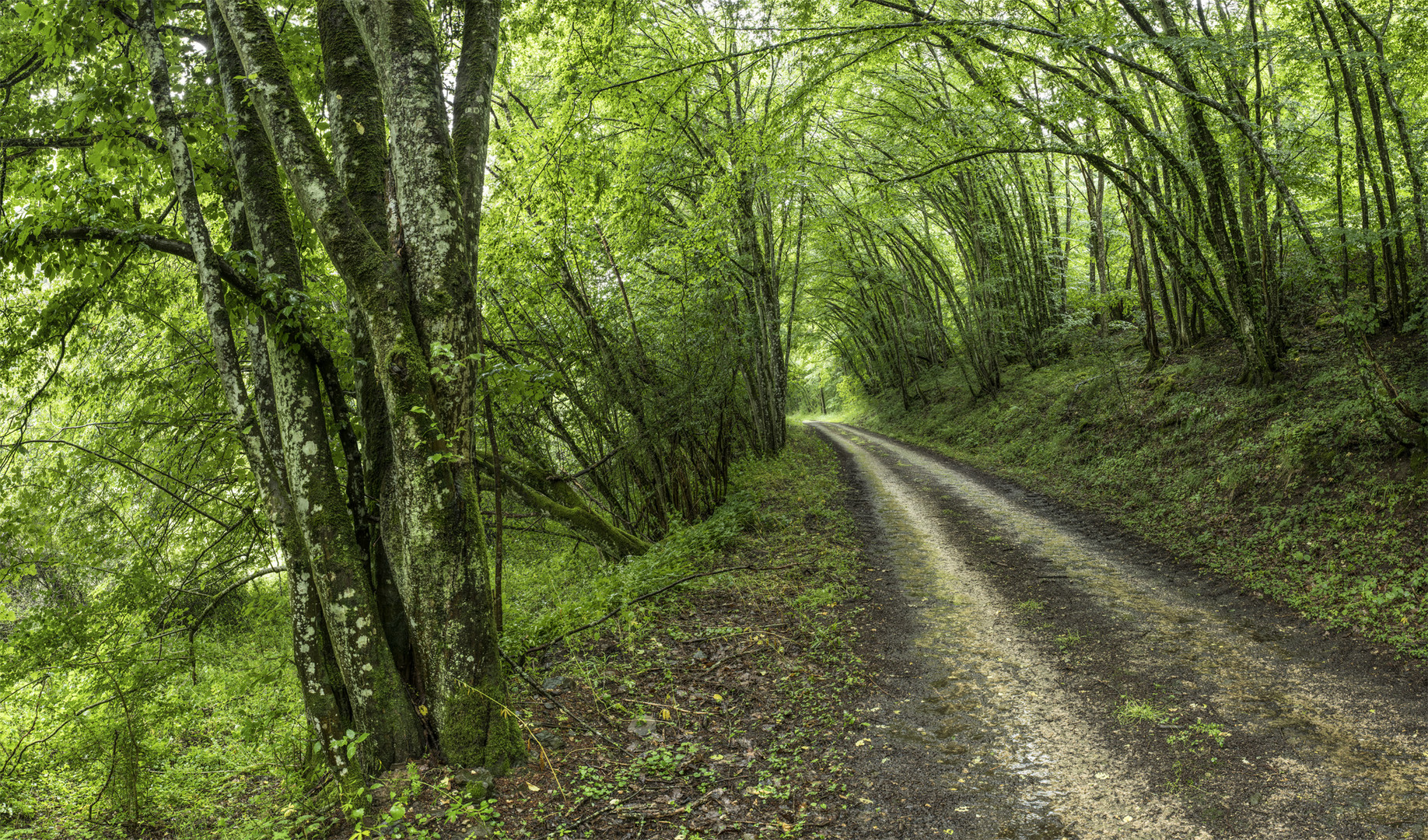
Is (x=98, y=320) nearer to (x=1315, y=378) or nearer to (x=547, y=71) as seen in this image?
(x=547, y=71)

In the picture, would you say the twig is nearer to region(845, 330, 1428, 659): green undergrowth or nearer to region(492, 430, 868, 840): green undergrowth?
region(492, 430, 868, 840): green undergrowth

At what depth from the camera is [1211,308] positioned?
32.1ft

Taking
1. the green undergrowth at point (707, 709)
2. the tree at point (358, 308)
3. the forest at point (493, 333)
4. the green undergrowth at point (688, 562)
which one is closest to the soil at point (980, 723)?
the green undergrowth at point (707, 709)

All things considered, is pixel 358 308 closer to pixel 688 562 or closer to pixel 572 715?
pixel 572 715

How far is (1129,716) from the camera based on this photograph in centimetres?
441

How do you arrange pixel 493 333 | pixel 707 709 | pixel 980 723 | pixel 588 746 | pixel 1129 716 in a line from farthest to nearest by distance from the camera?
1. pixel 493 333
2. pixel 707 709
3. pixel 980 723
4. pixel 1129 716
5. pixel 588 746

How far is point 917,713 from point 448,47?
250 inches

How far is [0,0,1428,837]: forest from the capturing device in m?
3.75

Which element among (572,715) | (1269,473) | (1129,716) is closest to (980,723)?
(1129,716)

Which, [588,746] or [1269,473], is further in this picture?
[1269,473]

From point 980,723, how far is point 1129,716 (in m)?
0.91

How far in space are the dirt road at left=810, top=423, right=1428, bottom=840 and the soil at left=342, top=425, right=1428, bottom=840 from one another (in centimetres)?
2

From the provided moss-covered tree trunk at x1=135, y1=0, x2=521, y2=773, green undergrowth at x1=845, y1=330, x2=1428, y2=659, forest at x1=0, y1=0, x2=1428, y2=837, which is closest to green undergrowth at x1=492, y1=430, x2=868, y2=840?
forest at x1=0, y1=0, x2=1428, y2=837

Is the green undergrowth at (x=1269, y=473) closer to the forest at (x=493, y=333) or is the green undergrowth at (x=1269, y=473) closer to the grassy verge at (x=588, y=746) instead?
the forest at (x=493, y=333)
